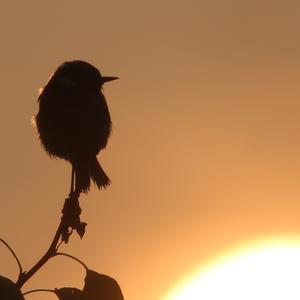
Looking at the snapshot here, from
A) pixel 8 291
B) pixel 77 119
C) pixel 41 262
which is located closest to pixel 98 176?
pixel 77 119

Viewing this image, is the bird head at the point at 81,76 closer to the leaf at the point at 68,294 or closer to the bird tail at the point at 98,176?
the bird tail at the point at 98,176

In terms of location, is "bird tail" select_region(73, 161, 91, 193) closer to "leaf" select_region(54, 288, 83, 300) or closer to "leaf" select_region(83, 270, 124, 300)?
"leaf" select_region(83, 270, 124, 300)

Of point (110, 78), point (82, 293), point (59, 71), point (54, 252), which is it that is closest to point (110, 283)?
point (82, 293)

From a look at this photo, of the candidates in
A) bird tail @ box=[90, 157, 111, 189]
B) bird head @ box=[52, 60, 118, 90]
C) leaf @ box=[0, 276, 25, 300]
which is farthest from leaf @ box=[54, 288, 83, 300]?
bird head @ box=[52, 60, 118, 90]

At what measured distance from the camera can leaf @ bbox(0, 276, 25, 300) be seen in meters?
2.46

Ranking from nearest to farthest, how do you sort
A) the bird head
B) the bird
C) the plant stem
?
1. the plant stem
2. the bird
3. the bird head

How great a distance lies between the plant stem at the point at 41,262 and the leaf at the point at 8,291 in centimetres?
31

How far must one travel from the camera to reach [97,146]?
6730 mm

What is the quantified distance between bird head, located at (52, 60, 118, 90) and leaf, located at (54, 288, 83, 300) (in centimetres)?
342

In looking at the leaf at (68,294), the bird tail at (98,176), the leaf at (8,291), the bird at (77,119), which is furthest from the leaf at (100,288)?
the bird tail at (98,176)

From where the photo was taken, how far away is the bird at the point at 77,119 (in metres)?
6.01

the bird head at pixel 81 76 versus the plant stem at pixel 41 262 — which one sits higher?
the bird head at pixel 81 76

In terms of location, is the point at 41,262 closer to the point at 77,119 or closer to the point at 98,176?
the point at 77,119

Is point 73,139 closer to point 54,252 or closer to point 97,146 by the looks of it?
point 97,146
